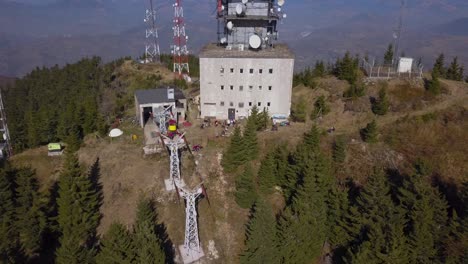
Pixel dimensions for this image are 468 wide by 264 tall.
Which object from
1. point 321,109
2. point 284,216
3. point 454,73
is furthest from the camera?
point 454,73

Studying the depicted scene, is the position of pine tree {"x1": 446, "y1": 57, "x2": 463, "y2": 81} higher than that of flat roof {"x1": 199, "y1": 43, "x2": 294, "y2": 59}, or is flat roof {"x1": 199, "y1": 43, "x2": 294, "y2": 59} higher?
flat roof {"x1": 199, "y1": 43, "x2": 294, "y2": 59}

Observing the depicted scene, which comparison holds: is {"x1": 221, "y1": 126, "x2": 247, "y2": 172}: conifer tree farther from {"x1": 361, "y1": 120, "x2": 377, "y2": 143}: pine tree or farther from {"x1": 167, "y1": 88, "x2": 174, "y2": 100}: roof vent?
{"x1": 361, "y1": 120, "x2": 377, "y2": 143}: pine tree

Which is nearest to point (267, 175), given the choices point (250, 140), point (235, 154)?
point (235, 154)

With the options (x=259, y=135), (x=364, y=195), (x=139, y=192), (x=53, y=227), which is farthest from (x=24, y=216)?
(x=364, y=195)

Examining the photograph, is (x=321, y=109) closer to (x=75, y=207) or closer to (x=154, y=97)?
(x=154, y=97)

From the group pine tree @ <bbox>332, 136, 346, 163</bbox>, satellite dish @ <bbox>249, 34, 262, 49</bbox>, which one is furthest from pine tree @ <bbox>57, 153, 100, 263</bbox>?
satellite dish @ <bbox>249, 34, 262, 49</bbox>

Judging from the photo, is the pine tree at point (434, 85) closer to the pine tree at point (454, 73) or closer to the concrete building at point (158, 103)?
the pine tree at point (454, 73)
